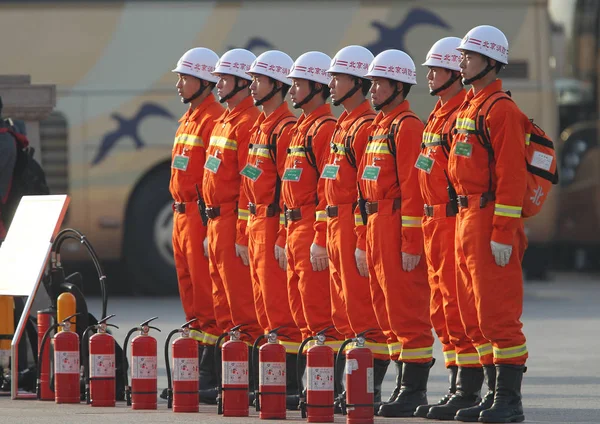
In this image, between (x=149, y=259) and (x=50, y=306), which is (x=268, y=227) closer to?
(x=50, y=306)

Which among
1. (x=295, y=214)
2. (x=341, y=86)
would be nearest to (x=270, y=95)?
(x=341, y=86)

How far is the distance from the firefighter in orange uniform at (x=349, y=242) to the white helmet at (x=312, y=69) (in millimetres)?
478

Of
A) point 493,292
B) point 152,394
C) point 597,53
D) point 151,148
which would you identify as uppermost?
point 597,53

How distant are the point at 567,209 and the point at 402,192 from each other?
13.5 meters

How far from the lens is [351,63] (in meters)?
10.1

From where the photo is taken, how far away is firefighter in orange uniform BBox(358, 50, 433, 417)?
9461 millimetres

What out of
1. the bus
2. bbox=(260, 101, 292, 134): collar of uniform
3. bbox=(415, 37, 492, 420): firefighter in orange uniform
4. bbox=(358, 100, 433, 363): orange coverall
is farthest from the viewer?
the bus

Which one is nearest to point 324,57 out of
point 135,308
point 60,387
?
point 60,387

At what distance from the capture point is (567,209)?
2264 centimetres

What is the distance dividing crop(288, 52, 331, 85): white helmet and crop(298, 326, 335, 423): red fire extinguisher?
198cm

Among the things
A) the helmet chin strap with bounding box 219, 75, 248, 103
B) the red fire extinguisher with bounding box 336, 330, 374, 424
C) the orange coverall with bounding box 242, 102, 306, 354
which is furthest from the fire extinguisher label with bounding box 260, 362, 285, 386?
the helmet chin strap with bounding box 219, 75, 248, 103

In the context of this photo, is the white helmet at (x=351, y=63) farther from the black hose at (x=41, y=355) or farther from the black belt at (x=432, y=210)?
the black hose at (x=41, y=355)

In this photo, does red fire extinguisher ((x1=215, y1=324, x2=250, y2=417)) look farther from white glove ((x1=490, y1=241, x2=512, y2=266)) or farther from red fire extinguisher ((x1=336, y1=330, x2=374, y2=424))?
white glove ((x1=490, y1=241, x2=512, y2=266))

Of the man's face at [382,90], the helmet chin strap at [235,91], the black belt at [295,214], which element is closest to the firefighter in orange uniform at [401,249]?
the man's face at [382,90]
